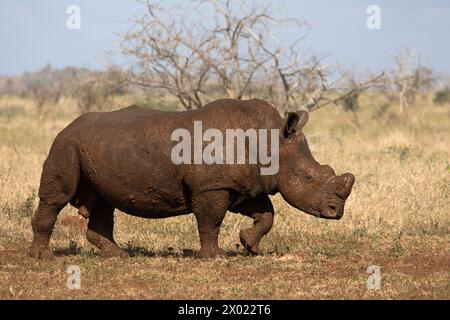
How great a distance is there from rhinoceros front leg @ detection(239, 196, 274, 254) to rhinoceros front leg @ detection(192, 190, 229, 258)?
282 millimetres

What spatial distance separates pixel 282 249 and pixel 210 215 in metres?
1.44

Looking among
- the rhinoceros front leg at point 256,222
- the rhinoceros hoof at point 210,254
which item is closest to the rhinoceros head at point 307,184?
the rhinoceros front leg at point 256,222

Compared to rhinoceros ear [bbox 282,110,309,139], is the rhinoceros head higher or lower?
lower

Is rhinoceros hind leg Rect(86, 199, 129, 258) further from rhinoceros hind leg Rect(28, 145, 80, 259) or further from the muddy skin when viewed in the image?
rhinoceros hind leg Rect(28, 145, 80, 259)

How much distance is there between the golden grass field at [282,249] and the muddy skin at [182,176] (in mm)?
477

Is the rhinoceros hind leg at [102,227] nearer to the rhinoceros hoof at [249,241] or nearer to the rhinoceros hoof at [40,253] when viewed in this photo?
the rhinoceros hoof at [40,253]

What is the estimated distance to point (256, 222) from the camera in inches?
365

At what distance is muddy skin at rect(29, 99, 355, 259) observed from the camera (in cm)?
893

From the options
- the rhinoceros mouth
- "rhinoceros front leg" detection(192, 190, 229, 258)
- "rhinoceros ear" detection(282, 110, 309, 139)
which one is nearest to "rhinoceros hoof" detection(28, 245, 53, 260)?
"rhinoceros front leg" detection(192, 190, 229, 258)

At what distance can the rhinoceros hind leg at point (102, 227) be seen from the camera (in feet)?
32.2

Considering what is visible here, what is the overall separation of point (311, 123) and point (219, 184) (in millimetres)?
19416

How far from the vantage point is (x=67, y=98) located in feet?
119

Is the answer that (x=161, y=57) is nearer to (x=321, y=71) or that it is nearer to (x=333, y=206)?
(x=321, y=71)

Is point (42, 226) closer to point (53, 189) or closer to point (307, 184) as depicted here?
point (53, 189)
